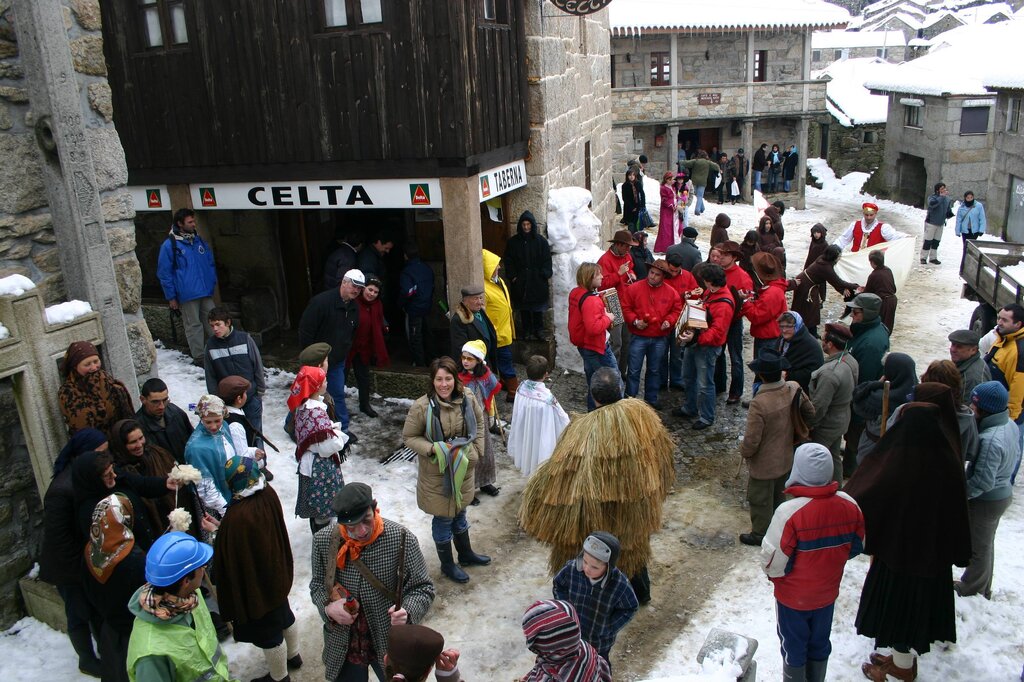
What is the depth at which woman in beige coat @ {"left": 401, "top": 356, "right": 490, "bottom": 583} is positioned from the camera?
5.55 metres

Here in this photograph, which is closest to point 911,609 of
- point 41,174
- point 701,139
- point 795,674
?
point 795,674

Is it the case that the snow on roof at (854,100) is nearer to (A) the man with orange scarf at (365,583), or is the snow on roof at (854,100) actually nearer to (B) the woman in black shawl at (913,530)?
(B) the woman in black shawl at (913,530)

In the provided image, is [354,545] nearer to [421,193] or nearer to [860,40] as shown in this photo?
[421,193]

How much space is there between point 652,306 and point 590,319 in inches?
32.7

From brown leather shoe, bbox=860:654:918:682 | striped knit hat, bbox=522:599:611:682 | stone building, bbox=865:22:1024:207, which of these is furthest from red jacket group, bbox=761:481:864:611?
stone building, bbox=865:22:1024:207

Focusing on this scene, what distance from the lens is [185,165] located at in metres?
9.40

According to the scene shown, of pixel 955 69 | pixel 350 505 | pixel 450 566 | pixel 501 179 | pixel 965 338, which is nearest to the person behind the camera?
pixel 350 505

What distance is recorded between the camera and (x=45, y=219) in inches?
201

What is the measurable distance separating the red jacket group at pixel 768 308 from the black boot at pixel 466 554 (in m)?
4.00

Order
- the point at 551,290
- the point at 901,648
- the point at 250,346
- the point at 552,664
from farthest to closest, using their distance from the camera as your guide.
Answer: the point at 551,290 < the point at 250,346 < the point at 901,648 < the point at 552,664

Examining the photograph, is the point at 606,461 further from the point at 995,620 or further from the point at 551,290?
the point at 551,290

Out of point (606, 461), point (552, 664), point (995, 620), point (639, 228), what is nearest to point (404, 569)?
point (552, 664)

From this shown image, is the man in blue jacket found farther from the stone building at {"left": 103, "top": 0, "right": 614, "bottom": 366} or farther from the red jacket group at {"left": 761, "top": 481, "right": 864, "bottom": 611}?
the red jacket group at {"left": 761, "top": 481, "right": 864, "bottom": 611}

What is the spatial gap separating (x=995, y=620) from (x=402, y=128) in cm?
694
